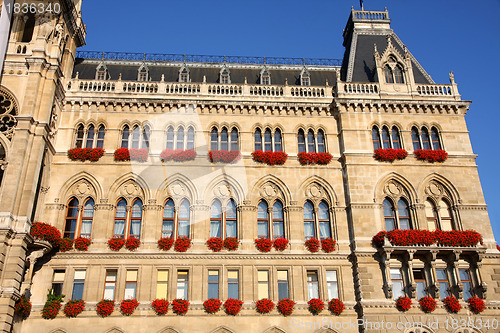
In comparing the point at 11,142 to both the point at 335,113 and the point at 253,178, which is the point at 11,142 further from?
the point at 335,113

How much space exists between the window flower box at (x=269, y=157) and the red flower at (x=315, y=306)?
8363 mm

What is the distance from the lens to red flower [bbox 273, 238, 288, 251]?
26.1 metres

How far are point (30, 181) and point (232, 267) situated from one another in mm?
11677

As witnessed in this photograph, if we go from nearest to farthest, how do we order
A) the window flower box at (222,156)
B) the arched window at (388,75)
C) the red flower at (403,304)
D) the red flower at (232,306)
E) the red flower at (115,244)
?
the red flower at (232,306) → the red flower at (403,304) → the red flower at (115,244) → the window flower box at (222,156) → the arched window at (388,75)

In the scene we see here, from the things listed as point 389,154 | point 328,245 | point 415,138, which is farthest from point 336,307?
point 415,138

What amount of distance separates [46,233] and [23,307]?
3.75m

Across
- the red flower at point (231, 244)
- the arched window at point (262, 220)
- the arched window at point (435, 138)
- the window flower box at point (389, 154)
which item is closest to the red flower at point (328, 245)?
the arched window at point (262, 220)

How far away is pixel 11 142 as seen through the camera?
81.4ft

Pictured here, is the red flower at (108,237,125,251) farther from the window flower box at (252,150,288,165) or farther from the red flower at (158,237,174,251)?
the window flower box at (252,150,288,165)

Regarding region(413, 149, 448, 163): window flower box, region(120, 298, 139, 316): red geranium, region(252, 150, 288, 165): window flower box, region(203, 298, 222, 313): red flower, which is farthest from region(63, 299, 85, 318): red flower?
region(413, 149, 448, 163): window flower box

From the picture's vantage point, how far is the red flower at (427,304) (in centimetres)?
2444

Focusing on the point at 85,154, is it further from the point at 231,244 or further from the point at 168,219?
the point at 231,244

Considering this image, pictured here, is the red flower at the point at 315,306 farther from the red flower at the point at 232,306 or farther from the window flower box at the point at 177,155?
the window flower box at the point at 177,155

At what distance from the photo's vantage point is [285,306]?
2452 cm
